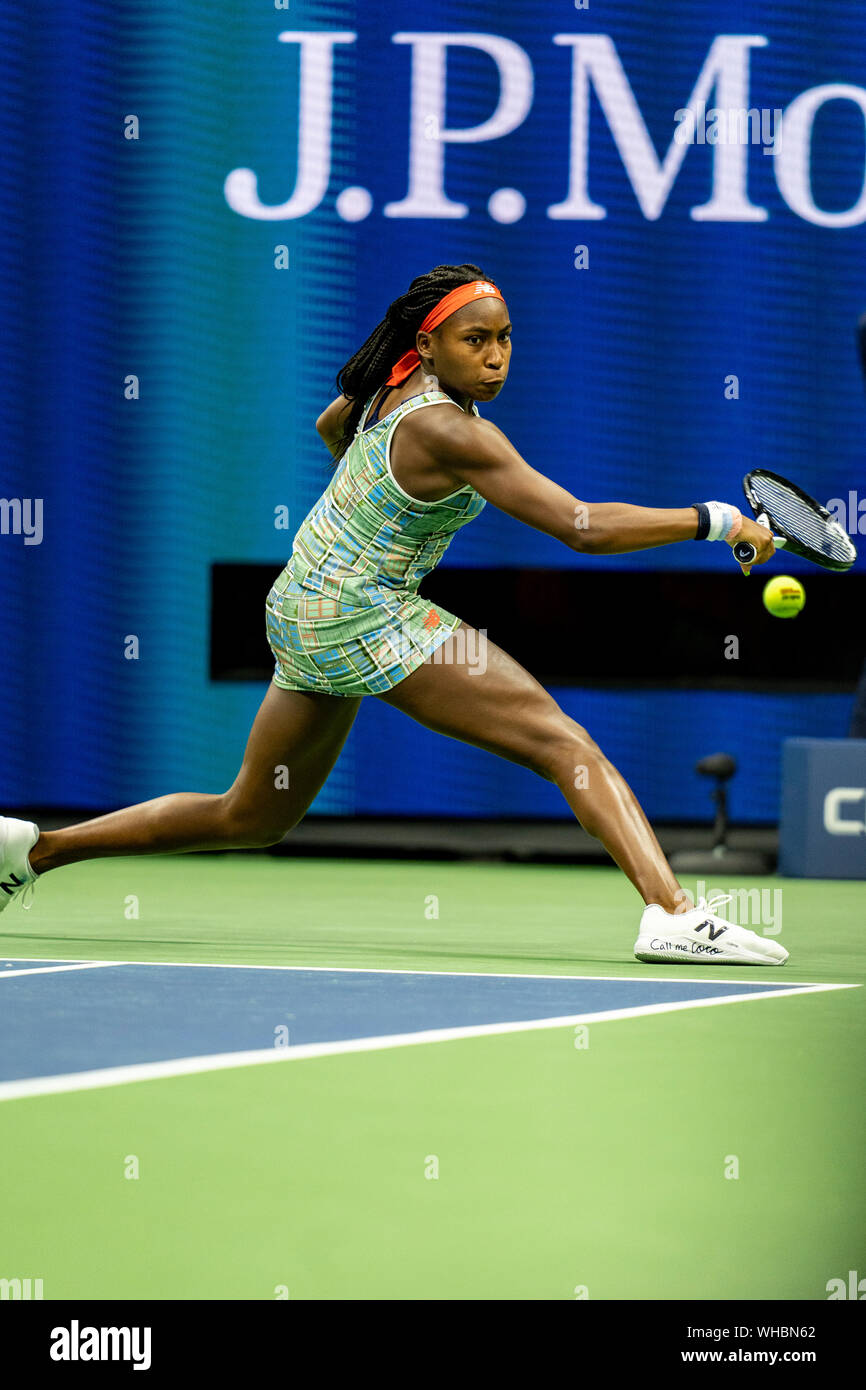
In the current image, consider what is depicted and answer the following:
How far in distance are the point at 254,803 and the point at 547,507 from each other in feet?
3.62

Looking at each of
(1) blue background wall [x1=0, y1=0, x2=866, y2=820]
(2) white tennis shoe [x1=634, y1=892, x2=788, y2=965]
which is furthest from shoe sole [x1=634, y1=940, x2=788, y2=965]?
(1) blue background wall [x1=0, y1=0, x2=866, y2=820]

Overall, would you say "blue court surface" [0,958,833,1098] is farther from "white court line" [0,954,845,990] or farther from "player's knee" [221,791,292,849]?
"player's knee" [221,791,292,849]

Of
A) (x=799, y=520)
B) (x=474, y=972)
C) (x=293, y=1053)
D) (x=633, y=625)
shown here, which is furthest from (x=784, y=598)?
(x=633, y=625)

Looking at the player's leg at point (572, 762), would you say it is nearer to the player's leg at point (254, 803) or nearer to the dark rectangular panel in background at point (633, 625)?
the player's leg at point (254, 803)

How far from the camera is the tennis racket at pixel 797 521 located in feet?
17.0

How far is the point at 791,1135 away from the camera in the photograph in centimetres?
329

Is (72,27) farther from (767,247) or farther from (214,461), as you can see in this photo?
(767,247)

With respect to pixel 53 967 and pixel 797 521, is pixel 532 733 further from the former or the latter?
pixel 53 967

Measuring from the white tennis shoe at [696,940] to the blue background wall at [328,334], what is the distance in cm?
424

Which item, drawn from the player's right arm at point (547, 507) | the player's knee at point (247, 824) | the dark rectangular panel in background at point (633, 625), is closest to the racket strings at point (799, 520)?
the player's right arm at point (547, 507)

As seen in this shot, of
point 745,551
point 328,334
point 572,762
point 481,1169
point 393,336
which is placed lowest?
point 481,1169

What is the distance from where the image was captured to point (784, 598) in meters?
6.00

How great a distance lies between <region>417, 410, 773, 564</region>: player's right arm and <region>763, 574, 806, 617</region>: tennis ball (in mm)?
819
